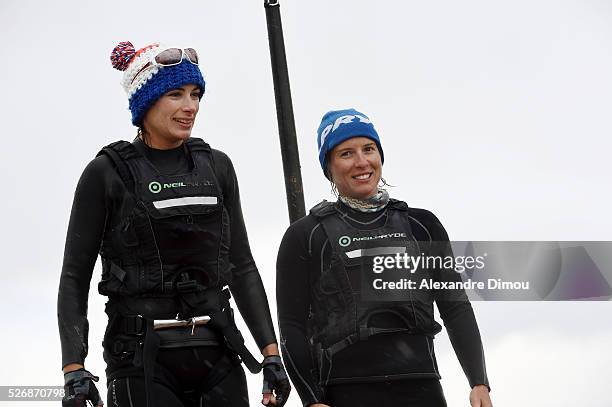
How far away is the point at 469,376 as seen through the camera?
25.3ft

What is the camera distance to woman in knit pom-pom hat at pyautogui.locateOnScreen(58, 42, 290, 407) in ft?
23.4

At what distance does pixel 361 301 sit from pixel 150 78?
190 centimetres

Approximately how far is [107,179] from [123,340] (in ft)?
3.19

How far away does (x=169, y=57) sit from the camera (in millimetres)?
7641

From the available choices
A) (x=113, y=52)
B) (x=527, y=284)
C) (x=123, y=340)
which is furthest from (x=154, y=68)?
(x=527, y=284)

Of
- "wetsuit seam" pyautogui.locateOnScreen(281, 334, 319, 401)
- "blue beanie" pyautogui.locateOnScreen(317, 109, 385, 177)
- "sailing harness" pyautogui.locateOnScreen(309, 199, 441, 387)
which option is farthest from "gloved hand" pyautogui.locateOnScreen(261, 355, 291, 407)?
"blue beanie" pyautogui.locateOnScreen(317, 109, 385, 177)

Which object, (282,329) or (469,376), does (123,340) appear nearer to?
(282,329)

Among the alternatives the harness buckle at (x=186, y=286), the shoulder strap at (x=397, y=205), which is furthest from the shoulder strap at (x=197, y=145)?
the shoulder strap at (x=397, y=205)

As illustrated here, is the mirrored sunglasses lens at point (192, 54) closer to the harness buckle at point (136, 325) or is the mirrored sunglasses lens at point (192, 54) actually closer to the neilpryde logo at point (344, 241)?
the neilpryde logo at point (344, 241)

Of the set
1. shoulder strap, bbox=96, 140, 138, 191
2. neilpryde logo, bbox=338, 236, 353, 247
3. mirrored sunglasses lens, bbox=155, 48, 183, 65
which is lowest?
neilpryde logo, bbox=338, 236, 353, 247

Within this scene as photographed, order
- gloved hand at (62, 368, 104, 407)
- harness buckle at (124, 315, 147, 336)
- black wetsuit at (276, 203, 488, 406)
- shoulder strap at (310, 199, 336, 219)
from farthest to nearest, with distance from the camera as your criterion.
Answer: shoulder strap at (310, 199, 336, 219) < black wetsuit at (276, 203, 488, 406) < harness buckle at (124, 315, 147, 336) < gloved hand at (62, 368, 104, 407)

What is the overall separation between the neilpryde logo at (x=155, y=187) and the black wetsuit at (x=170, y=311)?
0.49 ft

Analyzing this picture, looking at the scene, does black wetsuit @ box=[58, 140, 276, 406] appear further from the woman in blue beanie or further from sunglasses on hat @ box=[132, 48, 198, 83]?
sunglasses on hat @ box=[132, 48, 198, 83]

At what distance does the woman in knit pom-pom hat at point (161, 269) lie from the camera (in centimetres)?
712
